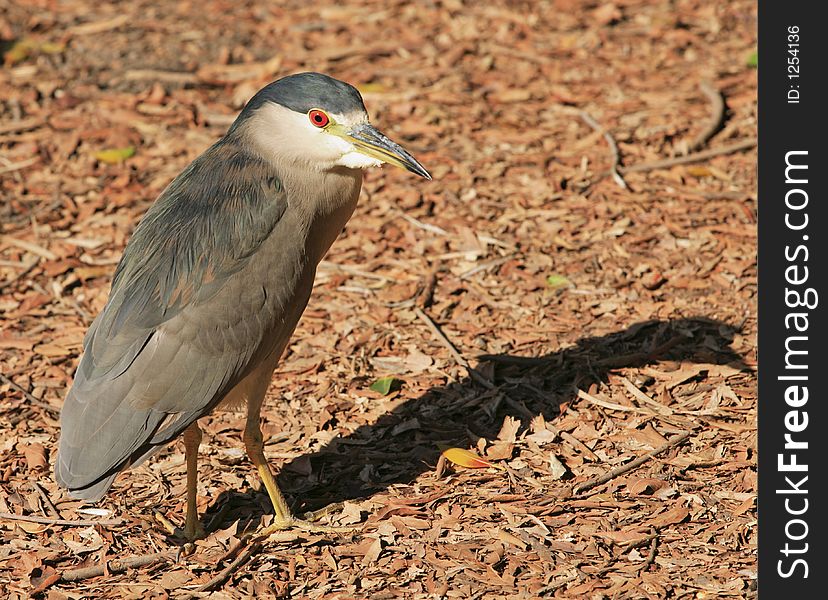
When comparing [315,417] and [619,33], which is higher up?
[619,33]

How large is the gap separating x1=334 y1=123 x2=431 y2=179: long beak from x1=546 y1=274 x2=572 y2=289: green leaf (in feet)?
6.55

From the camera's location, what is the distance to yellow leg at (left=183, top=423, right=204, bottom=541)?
16.9 ft

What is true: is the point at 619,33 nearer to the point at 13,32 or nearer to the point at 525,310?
the point at 525,310

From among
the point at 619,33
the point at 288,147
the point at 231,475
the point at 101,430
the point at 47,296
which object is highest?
the point at 619,33

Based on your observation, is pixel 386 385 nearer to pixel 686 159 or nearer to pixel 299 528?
pixel 299 528

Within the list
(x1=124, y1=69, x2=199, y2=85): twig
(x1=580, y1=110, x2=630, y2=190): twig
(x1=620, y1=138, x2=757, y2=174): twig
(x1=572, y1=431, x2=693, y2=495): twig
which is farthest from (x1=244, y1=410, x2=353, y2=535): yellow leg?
(x1=124, y1=69, x2=199, y2=85): twig

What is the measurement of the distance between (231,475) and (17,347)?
178cm

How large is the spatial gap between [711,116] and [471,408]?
12.5 feet

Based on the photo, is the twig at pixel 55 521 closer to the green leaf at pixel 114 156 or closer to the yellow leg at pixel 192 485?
the yellow leg at pixel 192 485

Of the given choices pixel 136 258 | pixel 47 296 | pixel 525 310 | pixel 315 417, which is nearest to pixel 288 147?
pixel 136 258

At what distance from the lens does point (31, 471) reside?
18.2 ft

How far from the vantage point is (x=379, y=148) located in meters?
5.09

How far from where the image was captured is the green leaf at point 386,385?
608cm

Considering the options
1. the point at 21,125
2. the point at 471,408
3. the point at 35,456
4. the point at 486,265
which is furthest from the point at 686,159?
the point at 21,125
